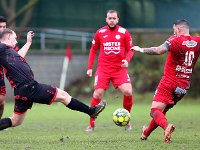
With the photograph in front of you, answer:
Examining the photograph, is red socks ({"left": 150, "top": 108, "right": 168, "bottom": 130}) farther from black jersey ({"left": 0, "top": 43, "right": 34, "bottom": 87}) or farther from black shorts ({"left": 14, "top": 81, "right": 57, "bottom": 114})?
black jersey ({"left": 0, "top": 43, "right": 34, "bottom": 87})

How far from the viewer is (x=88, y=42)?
32.2 meters

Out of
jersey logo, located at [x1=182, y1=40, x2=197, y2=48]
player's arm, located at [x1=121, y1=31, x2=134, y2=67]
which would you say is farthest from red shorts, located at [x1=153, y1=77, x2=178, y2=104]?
player's arm, located at [x1=121, y1=31, x2=134, y2=67]

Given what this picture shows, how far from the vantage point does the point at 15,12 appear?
34781 mm

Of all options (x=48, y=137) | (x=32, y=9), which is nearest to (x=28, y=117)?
(x=48, y=137)

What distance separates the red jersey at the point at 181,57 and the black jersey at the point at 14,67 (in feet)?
7.65

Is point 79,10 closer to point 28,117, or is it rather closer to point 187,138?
point 28,117

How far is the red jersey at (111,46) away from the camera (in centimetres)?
1593

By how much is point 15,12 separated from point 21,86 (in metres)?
22.9

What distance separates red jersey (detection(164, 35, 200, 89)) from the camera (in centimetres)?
Answer: 1256

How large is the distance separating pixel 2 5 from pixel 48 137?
21445 millimetres

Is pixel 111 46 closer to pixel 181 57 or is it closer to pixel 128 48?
pixel 128 48

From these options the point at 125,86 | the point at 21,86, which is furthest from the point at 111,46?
the point at 21,86

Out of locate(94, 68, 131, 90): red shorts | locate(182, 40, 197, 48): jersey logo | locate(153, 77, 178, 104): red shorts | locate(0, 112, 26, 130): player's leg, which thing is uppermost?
locate(182, 40, 197, 48): jersey logo

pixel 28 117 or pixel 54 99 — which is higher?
pixel 54 99
